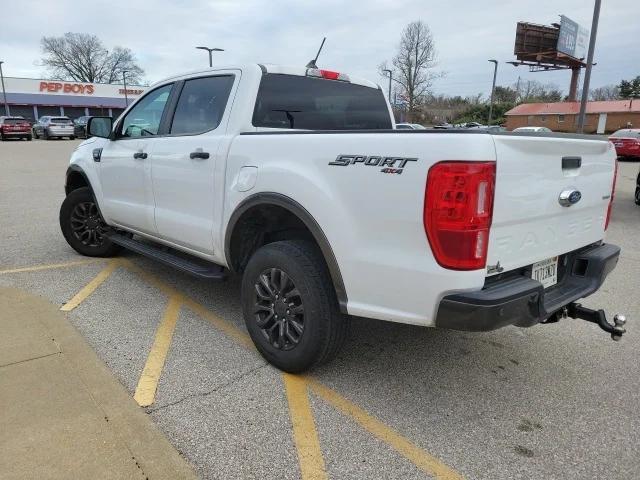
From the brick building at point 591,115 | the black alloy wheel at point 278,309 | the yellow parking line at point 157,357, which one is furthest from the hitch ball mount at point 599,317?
the brick building at point 591,115

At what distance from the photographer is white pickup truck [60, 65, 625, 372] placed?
2.32m

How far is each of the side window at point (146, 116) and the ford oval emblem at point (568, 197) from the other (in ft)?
10.5

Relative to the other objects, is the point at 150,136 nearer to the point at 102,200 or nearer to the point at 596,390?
the point at 102,200

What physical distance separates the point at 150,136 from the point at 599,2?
12359mm

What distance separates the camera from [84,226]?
566cm

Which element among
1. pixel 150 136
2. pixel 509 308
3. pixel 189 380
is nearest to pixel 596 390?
pixel 509 308

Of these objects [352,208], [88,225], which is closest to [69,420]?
[352,208]

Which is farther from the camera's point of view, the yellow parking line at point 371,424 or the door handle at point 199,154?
the door handle at point 199,154

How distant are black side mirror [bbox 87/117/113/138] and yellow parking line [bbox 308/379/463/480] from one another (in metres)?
A: 3.32

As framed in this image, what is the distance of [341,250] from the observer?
106 inches

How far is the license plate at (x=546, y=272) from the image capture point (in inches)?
108

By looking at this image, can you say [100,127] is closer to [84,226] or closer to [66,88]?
[84,226]

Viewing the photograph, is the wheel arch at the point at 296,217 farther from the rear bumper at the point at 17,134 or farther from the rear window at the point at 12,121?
the rear bumper at the point at 17,134

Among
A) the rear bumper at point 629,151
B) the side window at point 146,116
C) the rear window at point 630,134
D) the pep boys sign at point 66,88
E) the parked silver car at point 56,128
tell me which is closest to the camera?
the side window at point 146,116
